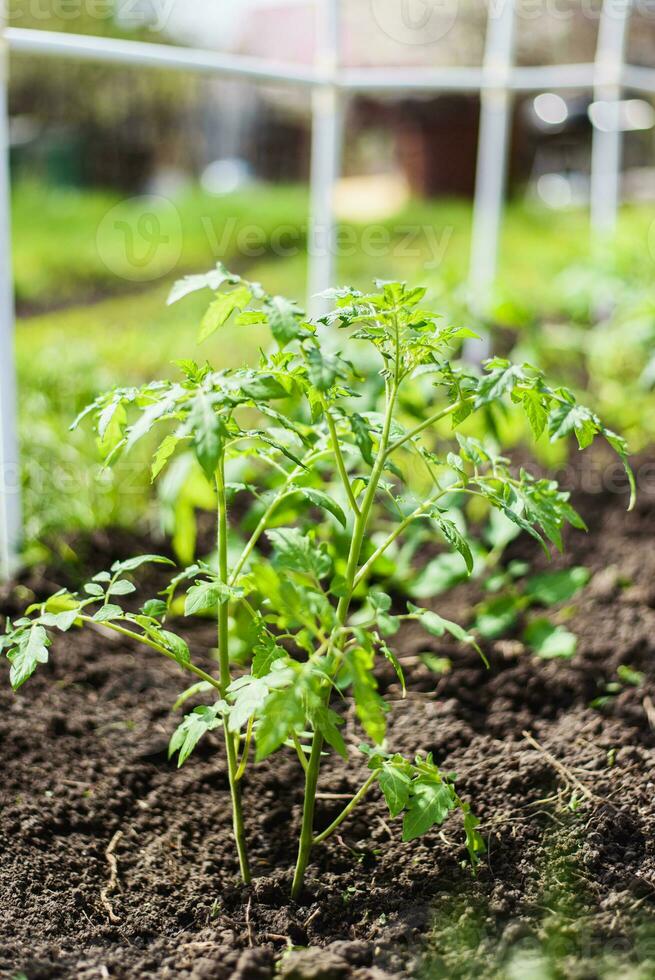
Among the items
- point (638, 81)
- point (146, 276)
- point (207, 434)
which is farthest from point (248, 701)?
point (146, 276)

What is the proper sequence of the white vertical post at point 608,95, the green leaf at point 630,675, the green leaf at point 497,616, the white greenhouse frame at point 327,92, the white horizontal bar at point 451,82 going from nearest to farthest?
the green leaf at point 630,675, the green leaf at point 497,616, the white greenhouse frame at point 327,92, the white horizontal bar at point 451,82, the white vertical post at point 608,95

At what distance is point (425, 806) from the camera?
4.32 ft

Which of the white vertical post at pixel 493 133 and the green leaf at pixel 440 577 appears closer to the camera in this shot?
the green leaf at pixel 440 577

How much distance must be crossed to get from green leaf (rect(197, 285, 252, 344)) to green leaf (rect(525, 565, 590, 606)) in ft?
3.71

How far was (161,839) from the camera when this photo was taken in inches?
61.2

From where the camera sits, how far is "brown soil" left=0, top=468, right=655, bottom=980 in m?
1.29

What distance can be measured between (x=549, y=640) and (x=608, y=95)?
2961mm

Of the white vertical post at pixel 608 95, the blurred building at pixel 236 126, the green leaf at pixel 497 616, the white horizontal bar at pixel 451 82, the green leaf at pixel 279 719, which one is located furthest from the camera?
the blurred building at pixel 236 126

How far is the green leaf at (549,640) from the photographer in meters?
1.97

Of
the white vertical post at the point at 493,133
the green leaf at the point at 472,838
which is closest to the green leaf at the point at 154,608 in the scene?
the green leaf at the point at 472,838

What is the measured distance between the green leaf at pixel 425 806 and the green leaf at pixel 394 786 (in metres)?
0.02

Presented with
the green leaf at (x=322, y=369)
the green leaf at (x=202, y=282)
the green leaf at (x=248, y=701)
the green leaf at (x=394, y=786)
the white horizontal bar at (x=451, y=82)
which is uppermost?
the white horizontal bar at (x=451, y=82)

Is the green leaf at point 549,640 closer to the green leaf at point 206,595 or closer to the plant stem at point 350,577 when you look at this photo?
the plant stem at point 350,577

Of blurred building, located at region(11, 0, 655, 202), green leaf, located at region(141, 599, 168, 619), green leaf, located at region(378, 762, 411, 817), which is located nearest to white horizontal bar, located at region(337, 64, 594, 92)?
green leaf, located at region(141, 599, 168, 619)
